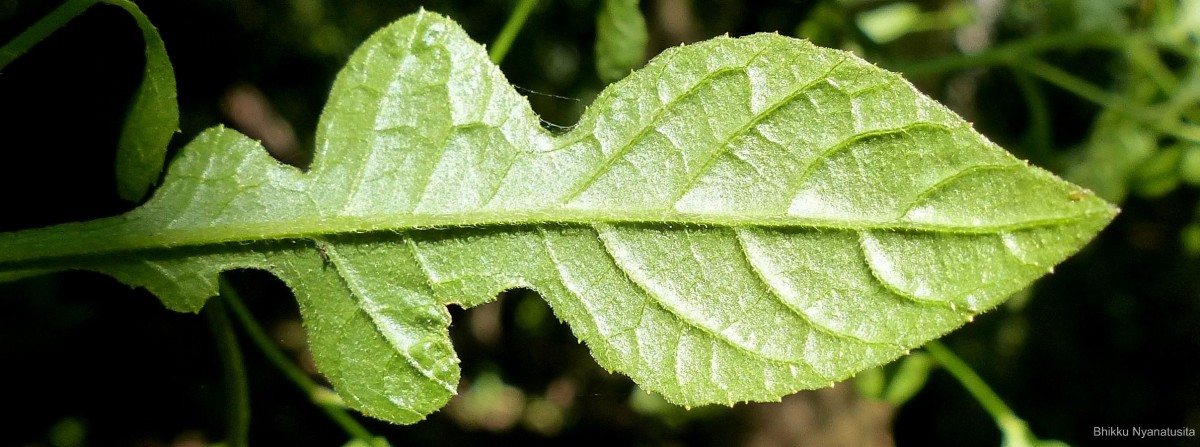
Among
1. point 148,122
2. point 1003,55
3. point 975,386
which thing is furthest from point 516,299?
point 148,122

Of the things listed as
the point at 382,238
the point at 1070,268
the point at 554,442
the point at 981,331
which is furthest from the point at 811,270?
the point at 554,442

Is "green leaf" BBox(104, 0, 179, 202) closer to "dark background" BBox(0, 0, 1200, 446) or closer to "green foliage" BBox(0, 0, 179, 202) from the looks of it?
"green foliage" BBox(0, 0, 179, 202)

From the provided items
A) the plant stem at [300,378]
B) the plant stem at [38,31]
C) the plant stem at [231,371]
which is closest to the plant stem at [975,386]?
the plant stem at [300,378]

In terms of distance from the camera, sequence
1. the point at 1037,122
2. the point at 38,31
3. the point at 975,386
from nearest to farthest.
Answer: the point at 38,31, the point at 975,386, the point at 1037,122

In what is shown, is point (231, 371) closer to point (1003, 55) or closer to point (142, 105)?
point (142, 105)

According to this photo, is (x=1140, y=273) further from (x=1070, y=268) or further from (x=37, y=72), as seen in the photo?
(x=37, y=72)

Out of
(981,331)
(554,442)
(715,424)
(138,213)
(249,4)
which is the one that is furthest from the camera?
(554,442)
